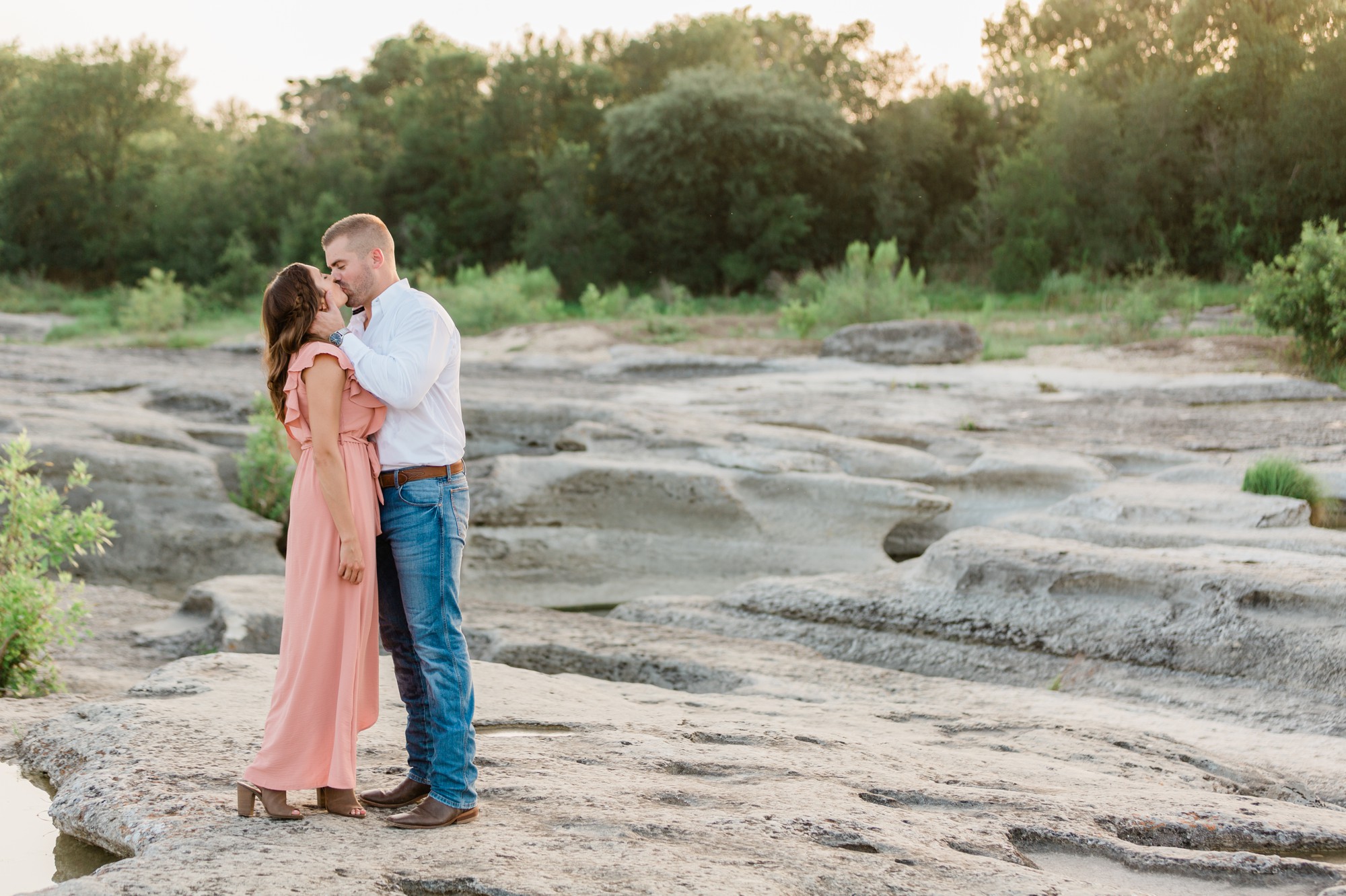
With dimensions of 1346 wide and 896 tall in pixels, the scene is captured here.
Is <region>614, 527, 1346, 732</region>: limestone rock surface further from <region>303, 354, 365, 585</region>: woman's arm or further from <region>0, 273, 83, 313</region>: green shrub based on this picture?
<region>0, 273, 83, 313</region>: green shrub

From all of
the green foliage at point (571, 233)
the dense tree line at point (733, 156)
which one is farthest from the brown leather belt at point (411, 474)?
the green foliage at point (571, 233)

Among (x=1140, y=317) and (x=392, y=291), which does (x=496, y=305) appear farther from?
(x=392, y=291)

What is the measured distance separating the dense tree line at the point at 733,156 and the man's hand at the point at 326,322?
66.7 feet

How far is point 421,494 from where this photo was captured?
8.99ft

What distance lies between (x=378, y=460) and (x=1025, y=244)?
20.7m

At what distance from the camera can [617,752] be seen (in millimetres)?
3297

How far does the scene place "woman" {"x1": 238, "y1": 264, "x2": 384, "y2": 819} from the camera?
8.68 ft

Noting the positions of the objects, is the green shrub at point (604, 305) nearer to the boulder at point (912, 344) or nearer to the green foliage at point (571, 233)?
the green foliage at point (571, 233)

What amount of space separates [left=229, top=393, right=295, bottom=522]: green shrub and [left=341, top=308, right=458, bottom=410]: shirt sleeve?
5.90 m

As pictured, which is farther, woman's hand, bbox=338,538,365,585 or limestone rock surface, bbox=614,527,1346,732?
limestone rock surface, bbox=614,527,1346,732

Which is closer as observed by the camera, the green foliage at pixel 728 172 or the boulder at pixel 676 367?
the boulder at pixel 676 367

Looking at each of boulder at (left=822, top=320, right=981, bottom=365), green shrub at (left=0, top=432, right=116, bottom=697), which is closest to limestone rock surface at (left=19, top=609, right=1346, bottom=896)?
green shrub at (left=0, top=432, right=116, bottom=697)

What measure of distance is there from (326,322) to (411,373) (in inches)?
11.8

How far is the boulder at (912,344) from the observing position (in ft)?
43.1
